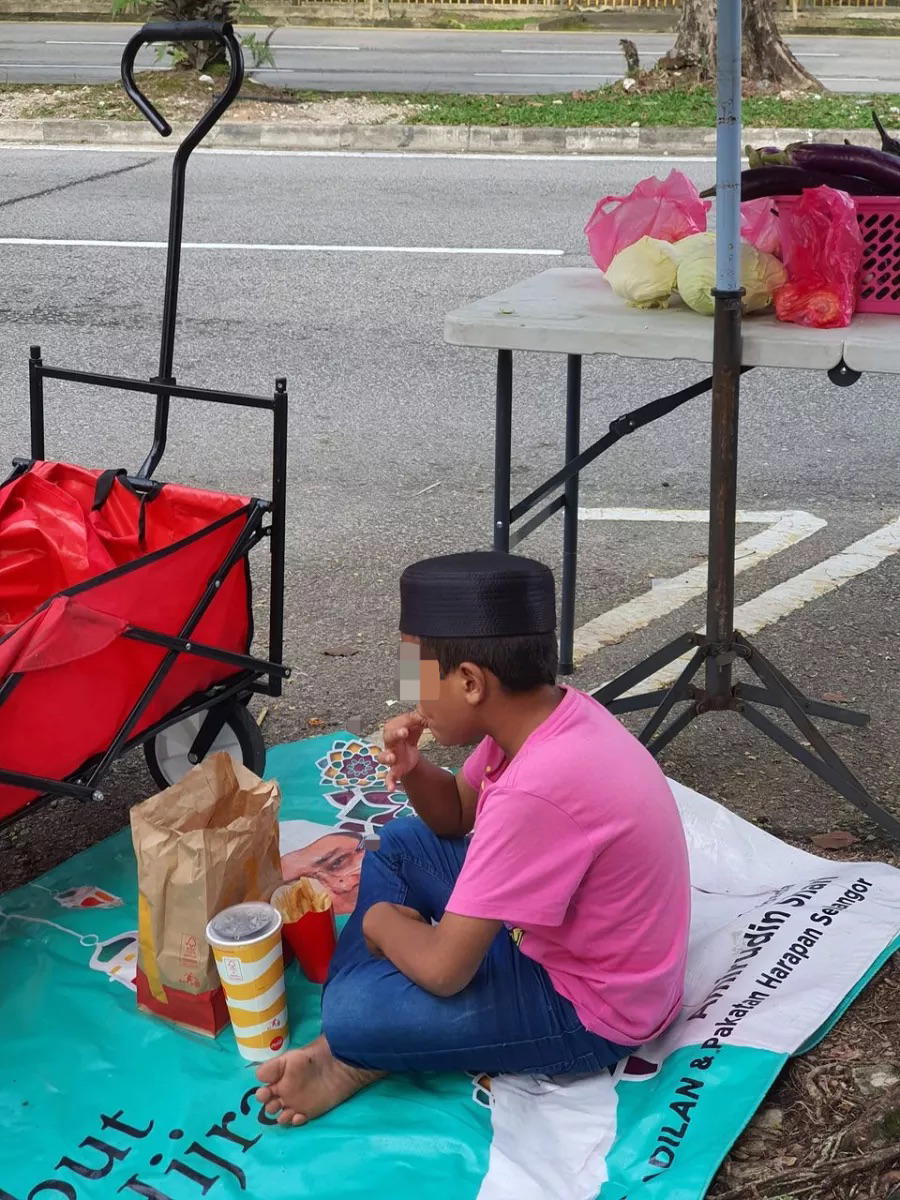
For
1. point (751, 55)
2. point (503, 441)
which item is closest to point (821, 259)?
point (503, 441)

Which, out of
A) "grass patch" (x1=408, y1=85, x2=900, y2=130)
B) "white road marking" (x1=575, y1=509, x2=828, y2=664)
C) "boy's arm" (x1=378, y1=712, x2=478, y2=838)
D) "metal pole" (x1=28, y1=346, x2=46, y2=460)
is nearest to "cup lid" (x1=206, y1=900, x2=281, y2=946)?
"boy's arm" (x1=378, y1=712, x2=478, y2=838)

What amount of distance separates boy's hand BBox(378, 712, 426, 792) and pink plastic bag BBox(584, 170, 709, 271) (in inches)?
51.7

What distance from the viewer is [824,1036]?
2.34 m

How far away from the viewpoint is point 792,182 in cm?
293

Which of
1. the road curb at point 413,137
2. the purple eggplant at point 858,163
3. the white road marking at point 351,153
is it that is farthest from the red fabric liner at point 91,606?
the road curb at point 413,137

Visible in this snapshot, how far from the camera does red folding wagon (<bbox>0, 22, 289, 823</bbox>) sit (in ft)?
7.80

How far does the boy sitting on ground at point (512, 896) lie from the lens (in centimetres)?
199

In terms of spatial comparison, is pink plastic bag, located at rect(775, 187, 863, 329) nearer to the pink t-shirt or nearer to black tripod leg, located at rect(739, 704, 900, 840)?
black tripod leg, located at rect(739, 704, 900, 840)

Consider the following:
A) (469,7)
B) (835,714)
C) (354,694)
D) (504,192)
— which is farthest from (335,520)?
(469,7)

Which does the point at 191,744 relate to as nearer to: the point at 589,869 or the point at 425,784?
the point at 425,784

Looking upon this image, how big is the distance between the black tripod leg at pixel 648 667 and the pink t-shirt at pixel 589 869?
761 millimetres


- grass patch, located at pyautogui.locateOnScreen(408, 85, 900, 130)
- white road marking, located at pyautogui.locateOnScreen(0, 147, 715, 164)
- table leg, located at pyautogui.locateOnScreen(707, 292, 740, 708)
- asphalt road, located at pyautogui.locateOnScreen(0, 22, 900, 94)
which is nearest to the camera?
table leg, located at pyautogui.locateOnScreen(707, 292, 740, 708)

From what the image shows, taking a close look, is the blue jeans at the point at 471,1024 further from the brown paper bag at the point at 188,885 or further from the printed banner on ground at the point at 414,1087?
the brown paper bag at the point at 188,885

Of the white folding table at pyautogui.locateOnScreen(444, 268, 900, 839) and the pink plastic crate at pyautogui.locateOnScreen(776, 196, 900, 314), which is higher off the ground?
the pink plastic crate at pyautogui.locateOnScreen(776, 196, 900, 314)
